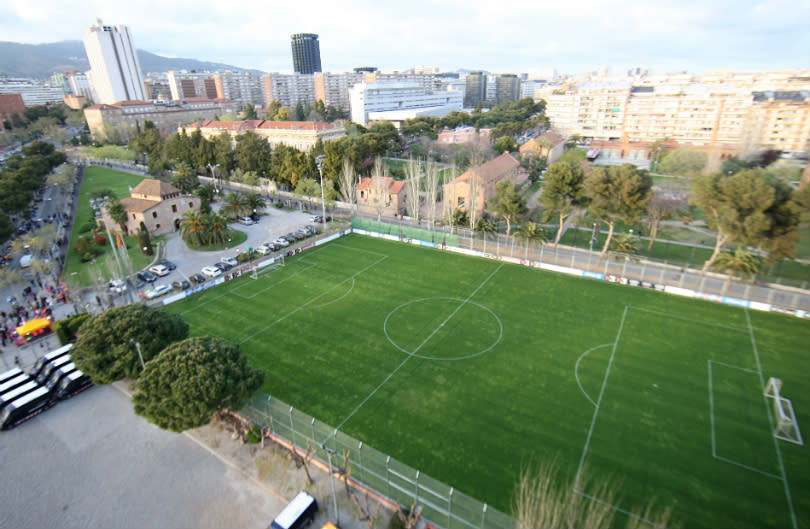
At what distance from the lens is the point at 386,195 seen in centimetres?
5516

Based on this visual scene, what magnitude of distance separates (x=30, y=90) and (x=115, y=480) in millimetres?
246738

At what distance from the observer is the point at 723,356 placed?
79.3 ft

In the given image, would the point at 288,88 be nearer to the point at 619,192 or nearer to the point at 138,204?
the point at 138,204

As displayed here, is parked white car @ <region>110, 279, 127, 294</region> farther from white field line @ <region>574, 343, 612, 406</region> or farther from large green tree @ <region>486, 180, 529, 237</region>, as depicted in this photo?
large green tree @ <region>486, 180, 529, 237</region>

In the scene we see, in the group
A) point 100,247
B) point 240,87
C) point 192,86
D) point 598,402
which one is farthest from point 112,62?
point 598,402

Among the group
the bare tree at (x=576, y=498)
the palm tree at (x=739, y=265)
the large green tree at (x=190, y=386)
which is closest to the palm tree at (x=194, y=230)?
the large green tree at (x=190, y=386)

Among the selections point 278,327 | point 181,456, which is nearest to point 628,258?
point 278,327

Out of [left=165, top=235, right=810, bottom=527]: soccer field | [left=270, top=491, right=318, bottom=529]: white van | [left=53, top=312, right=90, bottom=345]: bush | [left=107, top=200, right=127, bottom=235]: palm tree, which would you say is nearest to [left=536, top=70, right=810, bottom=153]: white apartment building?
[left=165, top=235, right=810, bottom=527]: soccer field

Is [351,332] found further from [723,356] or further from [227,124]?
[227,124]

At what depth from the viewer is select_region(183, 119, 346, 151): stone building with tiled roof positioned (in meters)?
78.9

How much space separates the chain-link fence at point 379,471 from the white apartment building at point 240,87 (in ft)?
589

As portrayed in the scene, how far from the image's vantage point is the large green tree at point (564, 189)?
120ft

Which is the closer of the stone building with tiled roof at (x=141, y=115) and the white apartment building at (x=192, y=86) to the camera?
the stone building with tiled roof at (x=141, y=115)

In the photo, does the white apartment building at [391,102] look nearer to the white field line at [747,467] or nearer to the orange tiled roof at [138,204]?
the orange tiled roof at [138,204]
